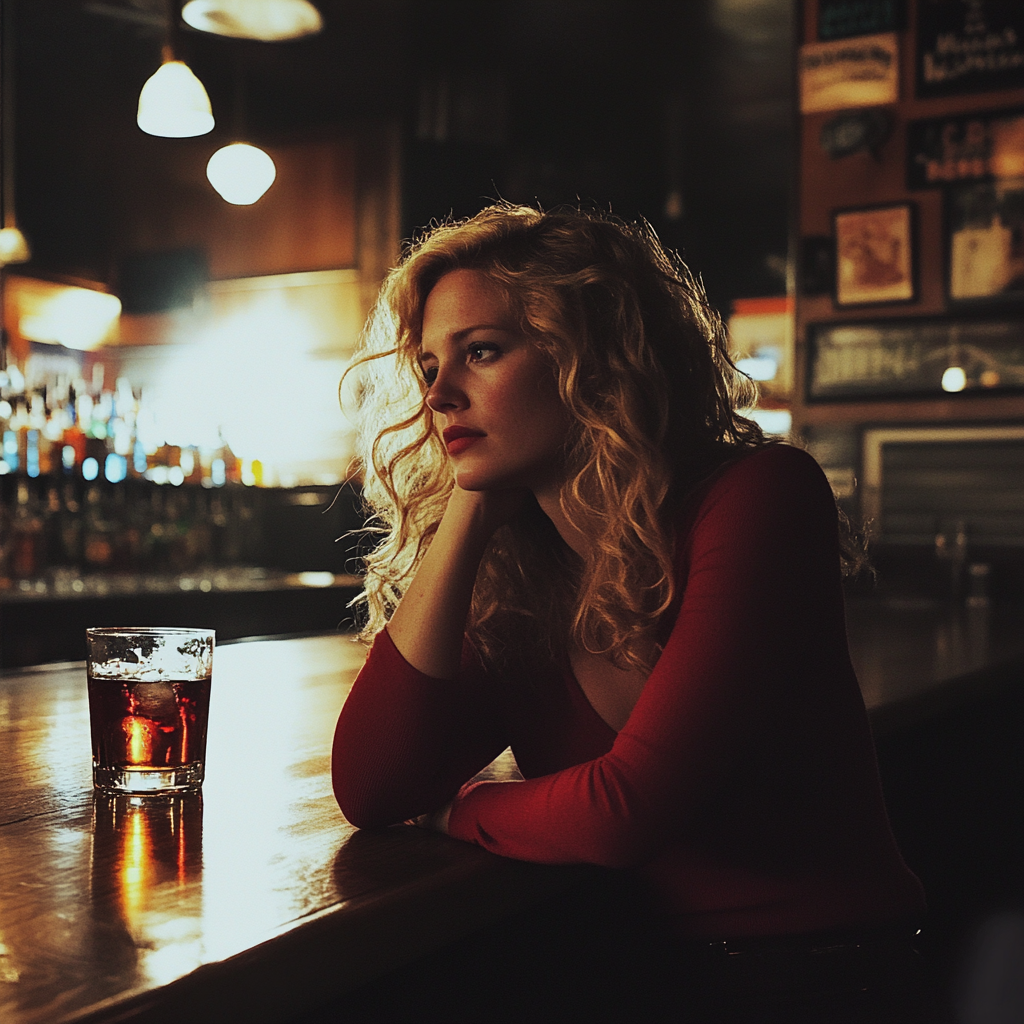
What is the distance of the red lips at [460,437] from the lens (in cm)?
116

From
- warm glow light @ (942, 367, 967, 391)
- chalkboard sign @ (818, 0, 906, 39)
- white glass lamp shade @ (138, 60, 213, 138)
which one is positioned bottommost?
warm glow light @ (942, 367, 967, 391)

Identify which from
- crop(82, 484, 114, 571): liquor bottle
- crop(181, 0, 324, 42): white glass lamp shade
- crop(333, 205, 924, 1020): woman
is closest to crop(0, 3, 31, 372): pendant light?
crop(82, 484, 114, 571): liquor bottle

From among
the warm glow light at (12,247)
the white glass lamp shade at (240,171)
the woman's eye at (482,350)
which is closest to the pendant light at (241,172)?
the white glass lamp shade at (240,171)

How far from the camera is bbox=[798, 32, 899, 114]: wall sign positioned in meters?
4.12

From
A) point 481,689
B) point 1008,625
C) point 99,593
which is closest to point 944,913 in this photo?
point 1008,625

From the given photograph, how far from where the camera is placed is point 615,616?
3.67 feet

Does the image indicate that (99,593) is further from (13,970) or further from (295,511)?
(13,970)

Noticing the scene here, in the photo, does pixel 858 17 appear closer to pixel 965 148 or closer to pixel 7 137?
pixel 965 148

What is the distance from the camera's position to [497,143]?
555cm

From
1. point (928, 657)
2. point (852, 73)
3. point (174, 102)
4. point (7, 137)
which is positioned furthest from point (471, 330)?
point (7, 137)

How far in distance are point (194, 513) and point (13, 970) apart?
357 centimetres

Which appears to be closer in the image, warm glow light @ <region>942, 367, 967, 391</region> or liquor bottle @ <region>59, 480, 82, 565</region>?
liquor bottle @ <region>59, 480, 82, 565</region>

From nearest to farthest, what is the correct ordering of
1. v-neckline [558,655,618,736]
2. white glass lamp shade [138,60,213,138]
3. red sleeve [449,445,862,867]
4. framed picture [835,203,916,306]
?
red sleeve [449,445,862,867] → v-neckline [558,655,618,736] → white glass lamp shade [138,60,213,138] → framed picture [835,203,916,306]

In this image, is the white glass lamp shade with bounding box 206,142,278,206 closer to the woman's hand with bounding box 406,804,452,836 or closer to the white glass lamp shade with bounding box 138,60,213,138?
the white glass lamp shade with bounding box 138,60,213,138
